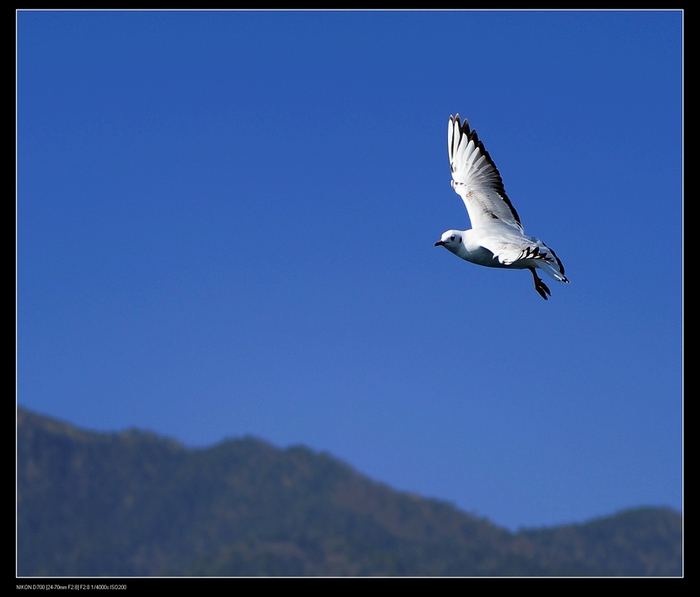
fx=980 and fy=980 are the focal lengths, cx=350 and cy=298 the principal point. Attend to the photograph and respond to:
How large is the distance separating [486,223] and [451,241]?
6.77 ft

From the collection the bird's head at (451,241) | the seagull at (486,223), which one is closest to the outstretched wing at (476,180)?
the seagull at (486,223)

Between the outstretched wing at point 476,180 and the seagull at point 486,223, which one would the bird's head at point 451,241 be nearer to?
the seagull at point 486,223

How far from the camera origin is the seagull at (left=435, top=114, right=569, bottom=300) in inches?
868

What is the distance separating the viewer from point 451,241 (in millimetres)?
23484

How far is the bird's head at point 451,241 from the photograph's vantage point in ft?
77.0

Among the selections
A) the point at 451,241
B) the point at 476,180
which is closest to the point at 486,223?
the point at 476,180

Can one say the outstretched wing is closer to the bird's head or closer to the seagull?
the seagull

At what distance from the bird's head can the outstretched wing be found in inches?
63.9

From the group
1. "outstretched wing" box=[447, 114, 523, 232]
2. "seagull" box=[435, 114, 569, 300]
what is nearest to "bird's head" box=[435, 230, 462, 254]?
"seagull" box=[435, 114, 569, 300]

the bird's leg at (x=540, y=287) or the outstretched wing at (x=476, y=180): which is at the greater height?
the outstretched wing at (x=476, y=180)

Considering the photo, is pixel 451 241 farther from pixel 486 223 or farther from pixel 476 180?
pixel 476 180

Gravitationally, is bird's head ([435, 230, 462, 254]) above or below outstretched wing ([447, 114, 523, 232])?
below

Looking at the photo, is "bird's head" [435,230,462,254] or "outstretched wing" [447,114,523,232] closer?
"bird's head" [435,230,462,254]
